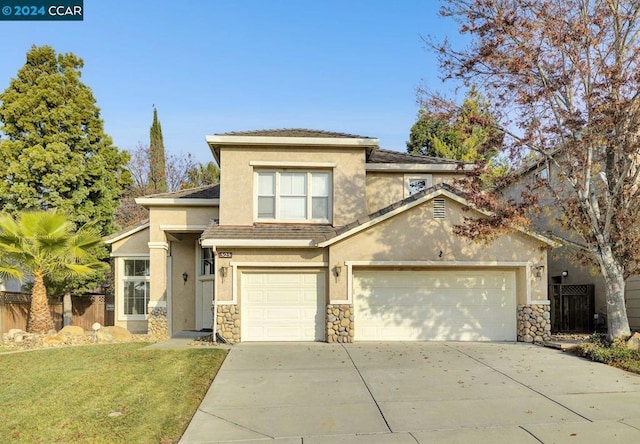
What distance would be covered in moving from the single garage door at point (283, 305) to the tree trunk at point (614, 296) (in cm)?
707

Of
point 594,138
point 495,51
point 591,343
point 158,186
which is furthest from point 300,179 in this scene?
point 158,186

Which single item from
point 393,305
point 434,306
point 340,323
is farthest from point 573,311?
point 340,323

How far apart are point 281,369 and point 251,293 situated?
4.00 meters

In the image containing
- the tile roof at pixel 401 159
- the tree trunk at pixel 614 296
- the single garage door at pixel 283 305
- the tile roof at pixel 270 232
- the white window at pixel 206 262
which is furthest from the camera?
the white window at pixel 206 262

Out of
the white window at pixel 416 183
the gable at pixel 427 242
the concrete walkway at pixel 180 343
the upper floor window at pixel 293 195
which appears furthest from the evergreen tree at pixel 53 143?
the white window at pixel 416 183

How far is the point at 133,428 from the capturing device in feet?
21.8

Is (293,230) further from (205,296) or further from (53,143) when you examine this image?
(53,143)

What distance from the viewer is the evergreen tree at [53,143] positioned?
19.2 m

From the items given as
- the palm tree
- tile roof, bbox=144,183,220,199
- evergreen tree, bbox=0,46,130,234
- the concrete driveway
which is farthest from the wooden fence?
the concrete driveway

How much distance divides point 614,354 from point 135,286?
15303mm

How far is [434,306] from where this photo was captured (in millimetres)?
13922

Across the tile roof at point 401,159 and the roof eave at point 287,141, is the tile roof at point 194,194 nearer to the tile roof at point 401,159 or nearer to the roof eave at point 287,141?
the roof eave at point 287,141

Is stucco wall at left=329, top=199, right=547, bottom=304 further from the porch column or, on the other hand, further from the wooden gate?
the porch column

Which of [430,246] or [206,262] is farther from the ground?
[430,246]
